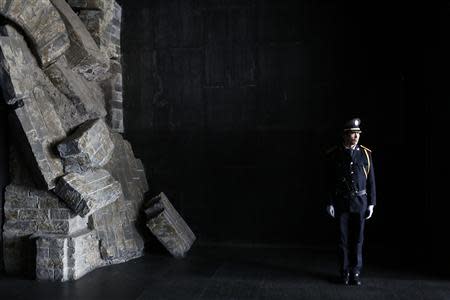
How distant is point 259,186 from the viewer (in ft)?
21.1

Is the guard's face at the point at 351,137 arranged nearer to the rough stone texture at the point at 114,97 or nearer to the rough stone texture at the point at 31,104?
the rough stone texture at the point at 31,104

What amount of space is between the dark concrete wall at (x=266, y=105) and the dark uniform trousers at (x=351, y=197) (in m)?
1.32

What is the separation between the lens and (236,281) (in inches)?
192

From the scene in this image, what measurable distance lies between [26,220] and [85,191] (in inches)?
26.9

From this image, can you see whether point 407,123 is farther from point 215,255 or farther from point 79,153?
point 79,153

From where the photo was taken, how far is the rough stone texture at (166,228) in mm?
5785

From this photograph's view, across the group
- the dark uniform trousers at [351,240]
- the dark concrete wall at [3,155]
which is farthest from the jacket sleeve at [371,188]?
the dark concrete wall at [3,155]

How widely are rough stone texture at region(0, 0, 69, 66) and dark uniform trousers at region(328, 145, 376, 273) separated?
2.89 m

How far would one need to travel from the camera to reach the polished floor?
4477mm

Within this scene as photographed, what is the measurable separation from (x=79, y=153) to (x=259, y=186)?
2.38 m

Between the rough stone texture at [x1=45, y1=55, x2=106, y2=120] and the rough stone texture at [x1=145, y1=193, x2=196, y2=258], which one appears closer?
the rough stone texture at [x1=45, y1=55, x2=106, y2=120]

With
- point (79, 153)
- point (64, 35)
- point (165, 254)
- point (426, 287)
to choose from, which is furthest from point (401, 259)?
point (64, 35)

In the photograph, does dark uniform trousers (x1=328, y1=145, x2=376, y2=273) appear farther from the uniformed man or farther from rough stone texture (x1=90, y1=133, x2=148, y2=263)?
rough stone texture (x1=90, y1=133, x2=148, y2=263)

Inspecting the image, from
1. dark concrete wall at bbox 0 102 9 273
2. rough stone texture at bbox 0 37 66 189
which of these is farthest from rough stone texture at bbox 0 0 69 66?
dark concrete wall at bbox 0 102 9 273
